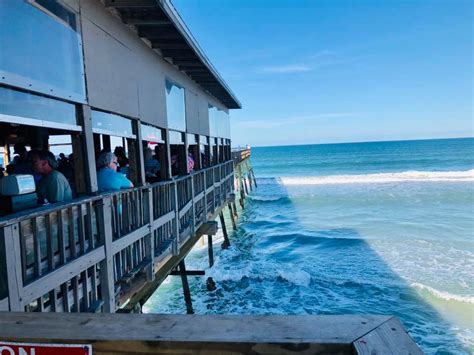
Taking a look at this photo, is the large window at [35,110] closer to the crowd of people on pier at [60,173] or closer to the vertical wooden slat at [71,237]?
the crowd of people on pier at [60,173]

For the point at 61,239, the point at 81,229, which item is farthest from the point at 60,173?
the point at 61,239

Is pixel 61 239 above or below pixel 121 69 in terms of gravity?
below

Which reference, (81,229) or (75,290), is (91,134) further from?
(75,290)

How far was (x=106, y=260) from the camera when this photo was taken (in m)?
4.36

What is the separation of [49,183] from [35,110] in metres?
0.80

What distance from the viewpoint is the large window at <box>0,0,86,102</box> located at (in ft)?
11.4

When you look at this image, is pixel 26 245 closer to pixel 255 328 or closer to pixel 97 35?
pixel 255 328

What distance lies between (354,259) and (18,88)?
44.3 feet

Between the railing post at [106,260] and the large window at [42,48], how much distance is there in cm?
144

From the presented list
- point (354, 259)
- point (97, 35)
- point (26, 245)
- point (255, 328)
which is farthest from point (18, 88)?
point (354, 259)

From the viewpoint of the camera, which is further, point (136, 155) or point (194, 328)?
point (136, 155)

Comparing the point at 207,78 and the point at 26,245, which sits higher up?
the point at 207,78

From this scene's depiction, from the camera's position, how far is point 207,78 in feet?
38.0

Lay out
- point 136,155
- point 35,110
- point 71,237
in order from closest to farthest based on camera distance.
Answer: point 71,237 → point 35,110 → point 136,155
